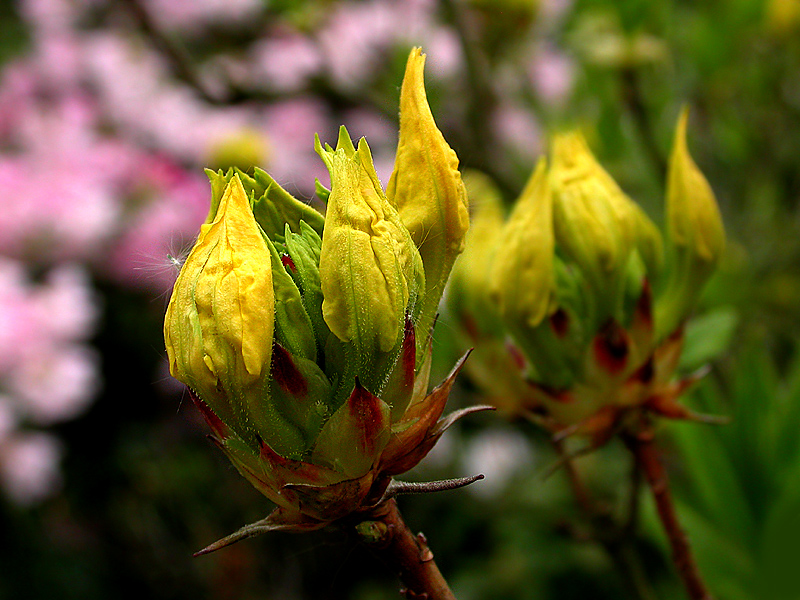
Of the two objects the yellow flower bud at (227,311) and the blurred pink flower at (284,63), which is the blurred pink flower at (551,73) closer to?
the blurred pink flower at (284,63)

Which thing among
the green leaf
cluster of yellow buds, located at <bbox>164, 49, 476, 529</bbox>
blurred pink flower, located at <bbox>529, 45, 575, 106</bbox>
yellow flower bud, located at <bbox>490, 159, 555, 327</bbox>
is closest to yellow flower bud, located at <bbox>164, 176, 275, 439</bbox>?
cluster of yellow buds, located at <bbox>164, 49, 476, 529</bbox>

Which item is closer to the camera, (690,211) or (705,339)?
(690,211)

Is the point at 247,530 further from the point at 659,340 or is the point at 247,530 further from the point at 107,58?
the point at 107,58

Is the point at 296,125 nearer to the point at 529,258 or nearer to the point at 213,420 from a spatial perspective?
the point at 529,258

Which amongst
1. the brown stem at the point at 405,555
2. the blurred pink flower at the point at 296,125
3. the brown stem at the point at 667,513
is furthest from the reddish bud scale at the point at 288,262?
the blurred pink flower at the point at 296,125

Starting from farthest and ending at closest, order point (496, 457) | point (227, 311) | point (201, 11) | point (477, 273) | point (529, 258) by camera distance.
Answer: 1. point (201, 11)
2. point (496, 457)
3. point (477, 273)
4. point (529, 258)
5. point (227, 311)

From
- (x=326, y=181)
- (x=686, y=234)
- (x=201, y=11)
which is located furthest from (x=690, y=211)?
(x=201, y=11)
